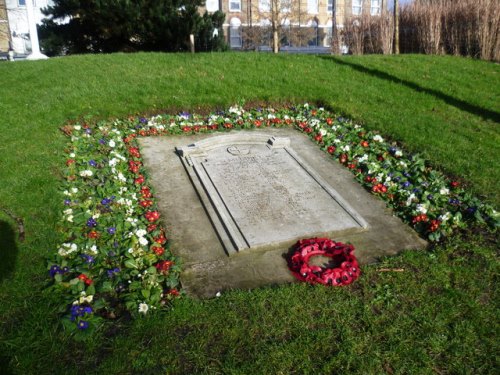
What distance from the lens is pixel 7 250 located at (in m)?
3.76

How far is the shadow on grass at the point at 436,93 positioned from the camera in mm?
7527

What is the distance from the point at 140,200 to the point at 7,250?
139 cm

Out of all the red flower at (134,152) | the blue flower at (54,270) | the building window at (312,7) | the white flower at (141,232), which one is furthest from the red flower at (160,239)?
the building window at (312,7)

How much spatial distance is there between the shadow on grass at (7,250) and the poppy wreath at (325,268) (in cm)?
235

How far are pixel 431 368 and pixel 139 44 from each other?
565 inches

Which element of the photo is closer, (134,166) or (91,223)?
(91,223)

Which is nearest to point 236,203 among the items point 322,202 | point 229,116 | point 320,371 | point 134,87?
point 322,202

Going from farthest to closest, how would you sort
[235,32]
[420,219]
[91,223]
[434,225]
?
[235,32] < [420,219] < [434,225] < [91,223]

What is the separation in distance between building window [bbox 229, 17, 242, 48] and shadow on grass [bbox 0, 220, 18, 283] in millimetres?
30247

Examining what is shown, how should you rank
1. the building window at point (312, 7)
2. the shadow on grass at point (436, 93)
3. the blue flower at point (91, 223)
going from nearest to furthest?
the blue flower at point (91, 223) → the shadow on grass at point (436, 93) → the building window at point (312, 7)

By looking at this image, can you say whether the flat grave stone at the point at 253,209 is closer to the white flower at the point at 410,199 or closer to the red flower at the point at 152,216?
the red flower at the point at 152,216

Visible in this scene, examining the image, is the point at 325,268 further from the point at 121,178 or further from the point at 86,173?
the point at 86,173

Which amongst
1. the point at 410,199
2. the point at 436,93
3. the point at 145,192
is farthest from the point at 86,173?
the point at 436,93

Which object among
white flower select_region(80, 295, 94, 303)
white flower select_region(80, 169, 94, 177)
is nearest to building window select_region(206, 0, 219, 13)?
white flower select_region(80, 169, 94, 177)
